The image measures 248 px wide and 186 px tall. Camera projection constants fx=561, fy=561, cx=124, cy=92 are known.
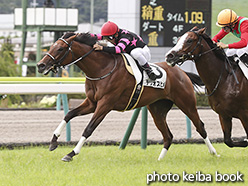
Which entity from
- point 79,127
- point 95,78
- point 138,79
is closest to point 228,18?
point 138,79

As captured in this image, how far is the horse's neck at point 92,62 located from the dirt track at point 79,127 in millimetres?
2129

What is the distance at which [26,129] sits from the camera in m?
10.2

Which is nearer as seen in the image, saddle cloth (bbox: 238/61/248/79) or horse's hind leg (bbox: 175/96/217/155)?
saddle cloth (bbox: 238/61/248/79)

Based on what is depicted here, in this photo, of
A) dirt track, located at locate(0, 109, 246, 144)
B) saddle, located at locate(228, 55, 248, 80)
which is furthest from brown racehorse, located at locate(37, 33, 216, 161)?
dirt track, located at locate(0, 109, 246, 144)

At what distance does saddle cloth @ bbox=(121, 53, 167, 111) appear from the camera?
649 cm

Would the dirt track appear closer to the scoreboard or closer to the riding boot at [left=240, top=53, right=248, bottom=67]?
the riding boot at [left=240, top=53, right=248, bottom=67]

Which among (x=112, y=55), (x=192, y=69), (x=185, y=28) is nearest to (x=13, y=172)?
(x=112, y=55)

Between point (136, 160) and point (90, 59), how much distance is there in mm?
1267

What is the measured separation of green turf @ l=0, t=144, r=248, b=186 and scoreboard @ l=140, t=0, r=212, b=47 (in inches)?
343

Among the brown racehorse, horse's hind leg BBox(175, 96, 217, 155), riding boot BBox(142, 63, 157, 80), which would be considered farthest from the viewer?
horse's hind leg BBox(175, 96, 217, 155)

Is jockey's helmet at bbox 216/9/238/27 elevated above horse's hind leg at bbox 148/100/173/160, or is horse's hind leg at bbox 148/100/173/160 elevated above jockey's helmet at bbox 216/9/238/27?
jockey's helmet at bbox 216/9/238/27

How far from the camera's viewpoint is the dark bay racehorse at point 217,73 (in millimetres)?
6195

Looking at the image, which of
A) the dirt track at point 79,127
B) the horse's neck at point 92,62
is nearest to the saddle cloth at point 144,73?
the horse's neck at point 92,62

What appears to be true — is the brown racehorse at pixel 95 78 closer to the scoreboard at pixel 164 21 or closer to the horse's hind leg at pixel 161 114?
the horse's hind leg at pixel 161 114
